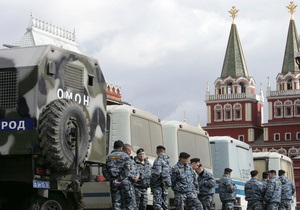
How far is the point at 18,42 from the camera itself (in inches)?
2074

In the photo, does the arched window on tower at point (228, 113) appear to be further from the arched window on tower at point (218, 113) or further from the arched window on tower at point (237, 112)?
the arched window on tower at point (218, 113)

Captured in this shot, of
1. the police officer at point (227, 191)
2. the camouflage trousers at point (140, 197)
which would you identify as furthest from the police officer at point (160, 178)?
the police officer at point (227, 191)

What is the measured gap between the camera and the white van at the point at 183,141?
68.8ft

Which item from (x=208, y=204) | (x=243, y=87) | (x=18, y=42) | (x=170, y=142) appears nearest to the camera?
(x=208, y=204)

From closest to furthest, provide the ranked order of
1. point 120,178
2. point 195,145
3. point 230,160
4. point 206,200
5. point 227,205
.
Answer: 1. point 120,178
2. point 206,200
3. point 227,205
4. point 195,145
5. point 230,160

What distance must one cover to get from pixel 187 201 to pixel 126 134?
1.95m

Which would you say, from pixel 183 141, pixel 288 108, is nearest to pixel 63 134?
pixel 183 141

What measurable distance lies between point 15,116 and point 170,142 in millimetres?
8000

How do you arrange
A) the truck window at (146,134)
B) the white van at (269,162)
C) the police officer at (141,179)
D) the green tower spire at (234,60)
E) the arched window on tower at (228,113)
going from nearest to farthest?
the police officer at (141,179) < the truck window at (146,134) < the white van at (269,162) < the arched window on tower at (228,113) < the green tower spire at (234,60)

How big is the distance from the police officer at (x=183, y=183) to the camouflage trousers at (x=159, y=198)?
1.98ft

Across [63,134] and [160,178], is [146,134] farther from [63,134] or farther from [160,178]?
[63,134]

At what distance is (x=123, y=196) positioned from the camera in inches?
594

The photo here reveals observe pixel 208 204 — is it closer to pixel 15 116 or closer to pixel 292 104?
pixel 15 116

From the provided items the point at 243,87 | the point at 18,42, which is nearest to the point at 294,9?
the point at 243,87
